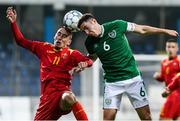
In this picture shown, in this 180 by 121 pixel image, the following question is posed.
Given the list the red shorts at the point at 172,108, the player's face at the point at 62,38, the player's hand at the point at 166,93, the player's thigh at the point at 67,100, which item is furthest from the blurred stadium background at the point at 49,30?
the player's thigh at the point at 67,100

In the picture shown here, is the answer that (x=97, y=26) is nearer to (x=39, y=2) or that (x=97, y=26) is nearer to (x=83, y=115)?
(x=83, y=115)

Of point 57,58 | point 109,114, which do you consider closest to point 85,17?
point 57,58

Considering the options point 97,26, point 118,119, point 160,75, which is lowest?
point 118,119

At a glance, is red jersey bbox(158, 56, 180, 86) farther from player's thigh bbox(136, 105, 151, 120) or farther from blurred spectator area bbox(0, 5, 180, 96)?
blurred spectator area bbox(0, 5, 180, 96)

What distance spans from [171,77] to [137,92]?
2.76 meters

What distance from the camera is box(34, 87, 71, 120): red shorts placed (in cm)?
898

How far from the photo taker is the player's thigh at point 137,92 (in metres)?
8.70

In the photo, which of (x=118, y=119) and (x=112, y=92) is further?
(x=118, y=119)

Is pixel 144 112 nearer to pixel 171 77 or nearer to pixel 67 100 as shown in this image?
pixel 67 100

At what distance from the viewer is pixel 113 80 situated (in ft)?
28.6

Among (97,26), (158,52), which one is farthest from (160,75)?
(158,52)

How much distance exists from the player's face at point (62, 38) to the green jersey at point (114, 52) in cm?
37

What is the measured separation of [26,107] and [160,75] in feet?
11.3

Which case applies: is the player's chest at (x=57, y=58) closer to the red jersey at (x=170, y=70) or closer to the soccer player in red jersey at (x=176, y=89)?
the soccer player in red jersey at (x=176, y=89)
